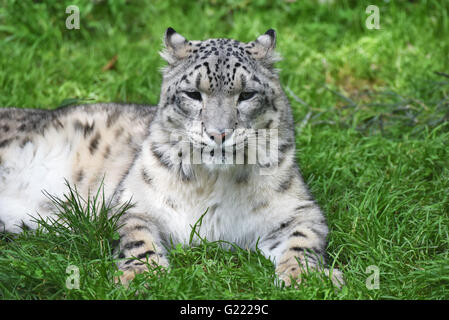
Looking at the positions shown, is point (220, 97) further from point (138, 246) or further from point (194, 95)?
point (138, 246)

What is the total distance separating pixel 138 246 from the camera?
4621mm

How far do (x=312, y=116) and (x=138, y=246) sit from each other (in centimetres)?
347

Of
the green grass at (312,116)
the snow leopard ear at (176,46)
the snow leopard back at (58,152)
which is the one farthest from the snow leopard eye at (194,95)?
the snow leopard back at (58,152)

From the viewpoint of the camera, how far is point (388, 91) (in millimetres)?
7559

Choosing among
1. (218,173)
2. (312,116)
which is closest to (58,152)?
(218,173)

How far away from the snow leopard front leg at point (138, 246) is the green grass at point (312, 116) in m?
0.12

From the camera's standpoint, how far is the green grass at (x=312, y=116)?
4238mm

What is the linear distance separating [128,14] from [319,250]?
19.3 feet

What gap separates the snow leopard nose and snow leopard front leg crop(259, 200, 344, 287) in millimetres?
970

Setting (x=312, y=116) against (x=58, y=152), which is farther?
(x=312, y=116)

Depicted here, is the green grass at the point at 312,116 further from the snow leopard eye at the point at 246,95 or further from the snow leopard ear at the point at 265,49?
the snow leopard ear at the point at 265,49
